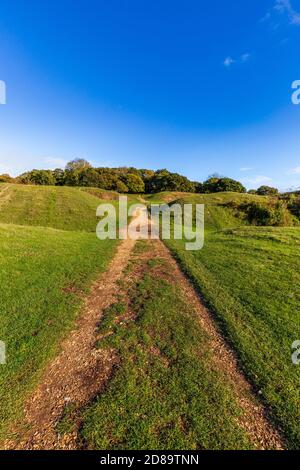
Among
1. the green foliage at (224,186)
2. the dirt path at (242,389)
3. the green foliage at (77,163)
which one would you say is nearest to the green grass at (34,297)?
the dirt path at (242,389)

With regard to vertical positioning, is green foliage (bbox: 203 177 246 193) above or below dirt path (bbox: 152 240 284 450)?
above

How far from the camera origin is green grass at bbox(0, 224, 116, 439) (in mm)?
7438

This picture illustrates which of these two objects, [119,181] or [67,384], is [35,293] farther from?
[119,181]

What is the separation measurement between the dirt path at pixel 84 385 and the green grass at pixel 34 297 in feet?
1.45

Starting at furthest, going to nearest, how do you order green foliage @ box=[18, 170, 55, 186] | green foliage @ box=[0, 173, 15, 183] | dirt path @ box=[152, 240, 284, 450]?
green foliage @ box=[18, 170, 55, 186], green foliage @ box=[0, 173, 15, 183], dirt path @ box=[152, 240, 284, 450]

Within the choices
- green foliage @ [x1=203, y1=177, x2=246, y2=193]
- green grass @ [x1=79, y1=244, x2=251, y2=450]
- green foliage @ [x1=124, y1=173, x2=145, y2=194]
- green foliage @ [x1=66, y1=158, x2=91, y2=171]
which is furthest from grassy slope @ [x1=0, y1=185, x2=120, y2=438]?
green foliage @ [x1=66, y1=158, x2=91, y2=171]

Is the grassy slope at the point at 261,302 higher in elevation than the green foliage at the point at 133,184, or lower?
lower

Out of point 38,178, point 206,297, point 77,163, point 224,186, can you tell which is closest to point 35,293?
point 206,297

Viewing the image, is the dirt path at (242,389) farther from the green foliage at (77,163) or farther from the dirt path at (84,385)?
the green foliage at (77,163)

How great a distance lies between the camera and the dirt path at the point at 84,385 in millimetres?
5836

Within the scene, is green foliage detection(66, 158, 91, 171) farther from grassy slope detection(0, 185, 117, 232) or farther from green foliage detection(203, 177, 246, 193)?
grassy slope detection(0, 185, 117, 232)

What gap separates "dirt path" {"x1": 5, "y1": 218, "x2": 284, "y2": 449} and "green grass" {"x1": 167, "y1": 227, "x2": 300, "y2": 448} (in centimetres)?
46

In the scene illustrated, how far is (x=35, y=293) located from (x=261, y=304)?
11.4 meters

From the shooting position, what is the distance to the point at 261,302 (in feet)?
40.3
